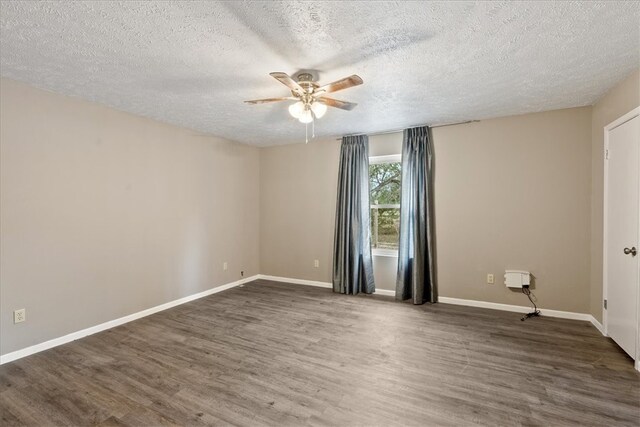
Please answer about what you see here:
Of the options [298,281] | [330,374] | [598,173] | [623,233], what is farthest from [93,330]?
[598,173]

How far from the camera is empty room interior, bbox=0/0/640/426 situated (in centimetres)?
192

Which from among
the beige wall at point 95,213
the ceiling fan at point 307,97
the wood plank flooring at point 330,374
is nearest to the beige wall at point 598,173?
the wood plank flooring at point 330,374

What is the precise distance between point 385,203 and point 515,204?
173 centimetres

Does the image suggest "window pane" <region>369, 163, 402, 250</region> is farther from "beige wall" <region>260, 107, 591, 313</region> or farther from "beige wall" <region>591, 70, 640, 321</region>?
"beige wall" <region>591, 70, 640, 321</region>

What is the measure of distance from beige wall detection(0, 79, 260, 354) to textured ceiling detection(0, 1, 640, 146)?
39 cm

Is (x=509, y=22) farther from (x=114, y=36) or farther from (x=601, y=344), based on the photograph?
(x=601, y=344)

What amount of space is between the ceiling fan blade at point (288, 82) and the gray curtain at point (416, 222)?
226 cm

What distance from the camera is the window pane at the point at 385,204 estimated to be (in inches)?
184

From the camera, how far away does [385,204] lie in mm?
4727

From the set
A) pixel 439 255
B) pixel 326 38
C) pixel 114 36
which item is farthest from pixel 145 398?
pixel 439 255

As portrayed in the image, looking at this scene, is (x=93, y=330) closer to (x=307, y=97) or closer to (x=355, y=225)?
(x=307, y=97)

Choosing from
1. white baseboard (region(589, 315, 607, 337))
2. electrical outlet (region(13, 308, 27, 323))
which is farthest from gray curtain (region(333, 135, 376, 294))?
electrical outlet (region(13, 308, 27, 323))

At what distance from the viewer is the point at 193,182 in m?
4.40

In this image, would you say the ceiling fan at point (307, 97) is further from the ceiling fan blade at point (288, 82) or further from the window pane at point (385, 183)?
the window pane at point (385, 183)
